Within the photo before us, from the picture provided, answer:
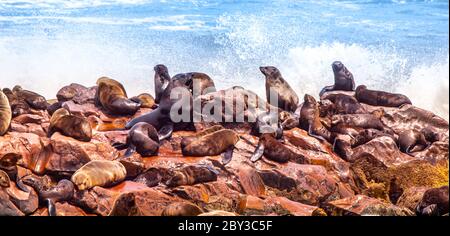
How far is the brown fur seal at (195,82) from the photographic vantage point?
7.23 meters

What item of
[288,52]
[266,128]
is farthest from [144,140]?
[288,52]

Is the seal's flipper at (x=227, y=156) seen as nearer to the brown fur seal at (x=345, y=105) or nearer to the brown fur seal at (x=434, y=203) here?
the brown fur seal at (x=345, y=105)

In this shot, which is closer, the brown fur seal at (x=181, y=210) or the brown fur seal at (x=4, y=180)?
the brown fur seal at (x=181, y=210)

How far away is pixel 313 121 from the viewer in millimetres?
7371

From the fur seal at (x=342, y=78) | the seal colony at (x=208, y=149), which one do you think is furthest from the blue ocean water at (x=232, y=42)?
the seal colony at (x=208, y=149)

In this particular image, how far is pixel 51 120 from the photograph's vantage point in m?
6.64

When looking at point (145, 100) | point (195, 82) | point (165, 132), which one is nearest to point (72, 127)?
point (165, 132)

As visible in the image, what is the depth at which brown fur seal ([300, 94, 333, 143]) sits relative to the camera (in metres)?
7.22

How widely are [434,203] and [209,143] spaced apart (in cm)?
256

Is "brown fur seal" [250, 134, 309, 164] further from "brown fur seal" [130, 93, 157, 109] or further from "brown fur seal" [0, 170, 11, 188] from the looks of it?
"brown fur seal" [0, 170, 11, 188]

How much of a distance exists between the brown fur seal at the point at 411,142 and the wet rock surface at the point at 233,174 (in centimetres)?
6

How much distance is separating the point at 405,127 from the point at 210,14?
3071mm

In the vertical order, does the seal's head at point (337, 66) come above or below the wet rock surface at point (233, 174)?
above

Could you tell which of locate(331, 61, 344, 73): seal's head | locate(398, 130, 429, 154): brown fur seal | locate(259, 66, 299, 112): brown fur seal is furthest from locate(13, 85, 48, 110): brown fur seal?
locate(398, 130, 429, 154): brown fur seal
